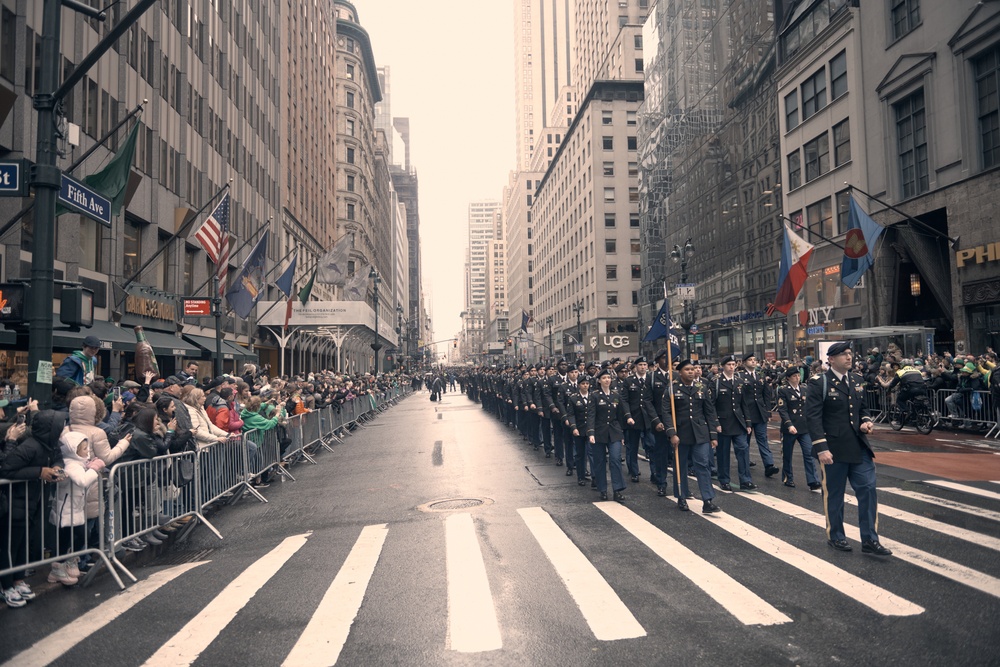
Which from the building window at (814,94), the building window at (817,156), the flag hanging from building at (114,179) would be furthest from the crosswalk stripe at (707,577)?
the building window at (814,94)

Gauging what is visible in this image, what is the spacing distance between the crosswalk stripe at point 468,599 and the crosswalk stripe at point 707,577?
1.84 meters

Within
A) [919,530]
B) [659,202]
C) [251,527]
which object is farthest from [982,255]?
[659,202]

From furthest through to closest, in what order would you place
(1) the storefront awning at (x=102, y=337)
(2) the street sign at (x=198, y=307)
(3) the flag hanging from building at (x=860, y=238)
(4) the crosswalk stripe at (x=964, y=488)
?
(3) the flag hanging from building at (x=860, y=238), (2) the street sign at (x=198, y=307), (1) the storefront awning at (x=102, y=337), (4) the crosswalk stripe at (x=964, y=488)

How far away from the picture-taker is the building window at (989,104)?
76.7ft

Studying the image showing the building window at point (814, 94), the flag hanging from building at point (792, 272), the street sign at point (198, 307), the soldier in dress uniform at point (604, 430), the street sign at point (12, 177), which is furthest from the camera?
the building window at point (814, 94)

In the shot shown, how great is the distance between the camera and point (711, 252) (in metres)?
49.5

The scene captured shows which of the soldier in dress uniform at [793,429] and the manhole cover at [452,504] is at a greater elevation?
the soldier in dress uniform at [793,429]

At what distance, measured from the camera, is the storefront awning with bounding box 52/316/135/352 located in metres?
16.6

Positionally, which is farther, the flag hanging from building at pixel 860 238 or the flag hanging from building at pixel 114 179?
the flag hanging from building at pixel 860 238

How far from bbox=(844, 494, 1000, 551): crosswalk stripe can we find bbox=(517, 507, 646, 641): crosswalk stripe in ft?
13.2

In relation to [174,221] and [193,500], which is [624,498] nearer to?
[193,500]

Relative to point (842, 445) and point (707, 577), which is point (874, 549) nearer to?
point (842, 445)

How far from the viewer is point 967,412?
1677 cm

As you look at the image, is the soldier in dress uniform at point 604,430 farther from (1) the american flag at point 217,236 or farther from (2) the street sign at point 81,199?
(1) the american flag at point 217,236
